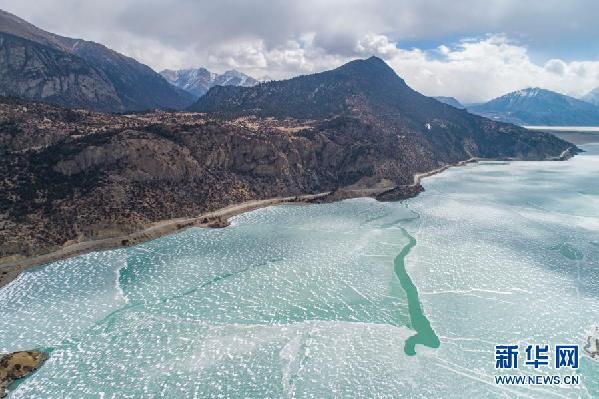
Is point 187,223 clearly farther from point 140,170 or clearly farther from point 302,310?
point 302,310

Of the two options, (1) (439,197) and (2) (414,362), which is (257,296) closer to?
(2) (414,362)

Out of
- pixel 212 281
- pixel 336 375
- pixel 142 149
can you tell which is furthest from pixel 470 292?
pixel 142 149

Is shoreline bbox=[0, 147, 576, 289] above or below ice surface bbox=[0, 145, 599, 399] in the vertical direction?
above

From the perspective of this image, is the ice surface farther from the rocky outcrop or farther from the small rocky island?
the rocky outcrop

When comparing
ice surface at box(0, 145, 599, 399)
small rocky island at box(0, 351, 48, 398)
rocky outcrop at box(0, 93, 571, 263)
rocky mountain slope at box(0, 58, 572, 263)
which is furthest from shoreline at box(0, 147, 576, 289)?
small rocky island at box(0, 351, 48, 398)

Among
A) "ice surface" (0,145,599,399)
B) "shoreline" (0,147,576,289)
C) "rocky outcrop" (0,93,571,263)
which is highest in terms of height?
"rocky outcrop" (0,93,571,263)

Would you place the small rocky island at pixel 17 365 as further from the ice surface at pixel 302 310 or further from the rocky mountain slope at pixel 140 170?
the rocky mountain slope at pixel 140 170
